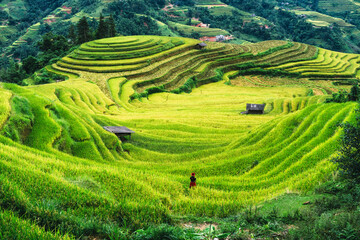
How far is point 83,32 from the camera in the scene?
2290 inches

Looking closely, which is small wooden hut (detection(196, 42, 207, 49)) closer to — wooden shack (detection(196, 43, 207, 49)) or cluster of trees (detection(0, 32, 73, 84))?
wooden shack (detection(196, 43, 207, 49))

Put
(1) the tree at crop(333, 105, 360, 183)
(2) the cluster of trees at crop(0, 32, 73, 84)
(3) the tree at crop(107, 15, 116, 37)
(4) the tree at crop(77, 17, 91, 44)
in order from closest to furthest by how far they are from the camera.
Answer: (1) the tree at crop(333, 105, 360, 183), (2) the cluster of trees at crop(0, 32, 73, 84), (4) the tree at crop(77, 17, 91, 44), (3) the tree at crop(107, 15, 116, 37)

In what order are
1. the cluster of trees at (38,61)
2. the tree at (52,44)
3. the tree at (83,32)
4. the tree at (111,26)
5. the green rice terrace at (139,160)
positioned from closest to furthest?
the green rice terrace at (139,160), the cluster of trees at (38,61), the tree at (52,44), the tree at (83,32), the tree at (111,26)

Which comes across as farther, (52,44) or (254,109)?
(52,44)

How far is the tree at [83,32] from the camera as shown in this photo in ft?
186

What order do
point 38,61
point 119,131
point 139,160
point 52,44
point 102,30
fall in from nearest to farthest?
1. point 139,160
2. point 119,131
3. point 38,61
4. point 52,44
5. point 102,30

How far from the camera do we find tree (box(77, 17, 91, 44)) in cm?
5664

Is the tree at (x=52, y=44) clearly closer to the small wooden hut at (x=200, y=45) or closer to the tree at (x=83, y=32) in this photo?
the tree at (x=83, y=32)

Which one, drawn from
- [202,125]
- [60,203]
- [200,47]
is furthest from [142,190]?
[200,47]

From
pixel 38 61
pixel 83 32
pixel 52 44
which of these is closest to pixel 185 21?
pixel 83 32

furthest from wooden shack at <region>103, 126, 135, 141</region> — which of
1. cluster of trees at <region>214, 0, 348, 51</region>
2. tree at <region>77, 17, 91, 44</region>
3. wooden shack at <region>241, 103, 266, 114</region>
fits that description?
cluster of trees at <region>214, 0, 348, 51</region>

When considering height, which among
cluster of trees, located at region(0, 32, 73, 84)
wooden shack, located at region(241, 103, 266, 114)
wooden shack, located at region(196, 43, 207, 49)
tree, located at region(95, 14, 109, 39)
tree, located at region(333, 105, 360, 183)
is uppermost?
tree, located at region(333, 105, 360, 183)

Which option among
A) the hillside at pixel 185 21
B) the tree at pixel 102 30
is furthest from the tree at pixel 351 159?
the hillside at pixel 185 21

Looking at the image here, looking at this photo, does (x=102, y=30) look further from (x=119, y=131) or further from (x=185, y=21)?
(x=185, y=21)
